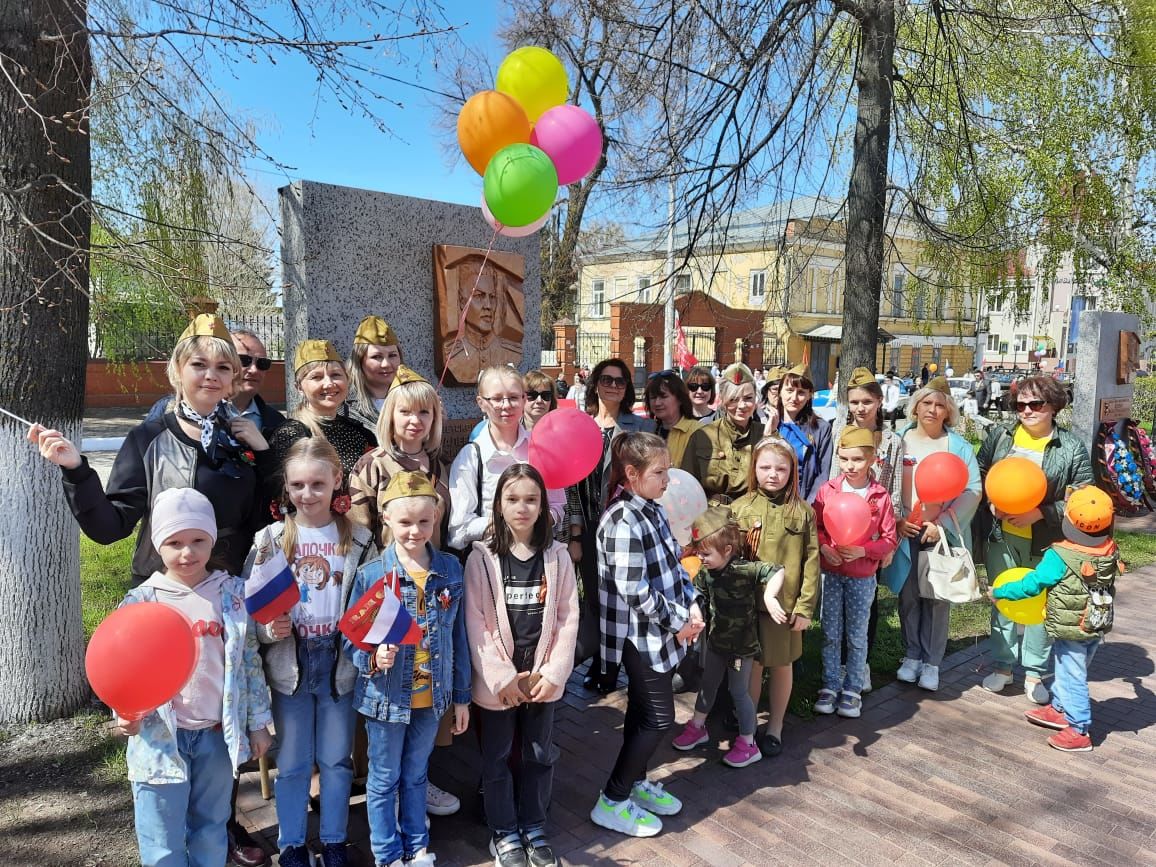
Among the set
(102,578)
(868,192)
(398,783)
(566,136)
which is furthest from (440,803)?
(868,192)

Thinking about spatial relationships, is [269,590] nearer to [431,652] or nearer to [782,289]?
[431,652]

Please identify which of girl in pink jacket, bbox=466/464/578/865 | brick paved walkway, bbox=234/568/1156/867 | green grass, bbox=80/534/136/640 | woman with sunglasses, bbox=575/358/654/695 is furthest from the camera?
green grass, bbox=80/534/136/640

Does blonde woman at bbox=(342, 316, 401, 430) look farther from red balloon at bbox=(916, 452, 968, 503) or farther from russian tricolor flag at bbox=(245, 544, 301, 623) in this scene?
red balloon at bbox=(916, 452, 968, 503)

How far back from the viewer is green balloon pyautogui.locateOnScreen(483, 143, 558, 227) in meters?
3.54

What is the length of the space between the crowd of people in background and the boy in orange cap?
0.03m

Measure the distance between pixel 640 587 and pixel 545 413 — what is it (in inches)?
49.7

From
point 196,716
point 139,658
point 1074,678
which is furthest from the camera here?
point 1074,678

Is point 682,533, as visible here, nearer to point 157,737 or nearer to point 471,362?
point 471,362

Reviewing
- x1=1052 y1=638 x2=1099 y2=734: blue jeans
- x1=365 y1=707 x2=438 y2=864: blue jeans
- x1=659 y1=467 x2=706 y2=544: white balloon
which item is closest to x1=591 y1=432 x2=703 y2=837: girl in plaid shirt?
x1=659 y1=467 x2=706 y2=544: white balloon

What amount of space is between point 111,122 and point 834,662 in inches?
203

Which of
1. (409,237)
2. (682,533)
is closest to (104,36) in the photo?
(409,237)

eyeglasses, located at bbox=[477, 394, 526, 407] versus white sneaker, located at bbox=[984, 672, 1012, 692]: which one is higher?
eyeglasses, located at bbox=[477, 394, 526, 407]

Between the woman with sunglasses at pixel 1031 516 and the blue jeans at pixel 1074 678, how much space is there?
0.39 metres

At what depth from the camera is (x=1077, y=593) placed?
3.78 m
